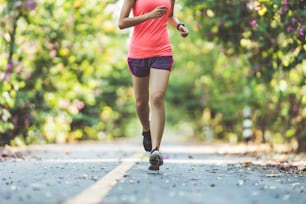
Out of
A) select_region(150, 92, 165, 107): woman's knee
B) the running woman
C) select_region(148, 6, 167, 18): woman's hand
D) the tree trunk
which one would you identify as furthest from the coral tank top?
the tree trunk

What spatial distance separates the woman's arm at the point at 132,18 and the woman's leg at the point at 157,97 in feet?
1.77

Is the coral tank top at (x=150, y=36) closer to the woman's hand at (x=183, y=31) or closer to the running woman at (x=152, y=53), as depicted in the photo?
the running woman at (x=152, y=53)

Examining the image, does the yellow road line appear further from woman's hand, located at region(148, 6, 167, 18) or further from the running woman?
woman's hand, located at region(148, 6, 167, 18)

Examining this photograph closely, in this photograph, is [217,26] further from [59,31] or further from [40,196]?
[40,196]

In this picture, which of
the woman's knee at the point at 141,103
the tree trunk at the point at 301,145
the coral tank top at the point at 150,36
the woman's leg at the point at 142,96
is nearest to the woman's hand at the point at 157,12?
the coral tank top at the point at 150,36

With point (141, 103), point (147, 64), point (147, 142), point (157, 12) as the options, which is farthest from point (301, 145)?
point (157, 12)

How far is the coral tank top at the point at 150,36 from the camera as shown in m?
6.62

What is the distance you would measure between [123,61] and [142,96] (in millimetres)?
15232

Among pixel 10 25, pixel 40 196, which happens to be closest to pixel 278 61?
pixel 10 25

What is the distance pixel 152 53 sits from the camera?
21.7ft

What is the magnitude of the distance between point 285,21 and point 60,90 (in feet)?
27.8

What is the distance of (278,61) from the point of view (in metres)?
10.5

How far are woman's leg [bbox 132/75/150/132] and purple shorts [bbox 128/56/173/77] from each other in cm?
10

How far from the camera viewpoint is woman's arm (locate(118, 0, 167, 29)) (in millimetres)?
6480
